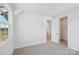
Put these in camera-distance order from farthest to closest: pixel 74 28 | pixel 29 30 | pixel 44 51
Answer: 1. pixel 29 30
2. pixel 74 28
3. pixel 44 51

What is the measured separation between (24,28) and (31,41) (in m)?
0.85

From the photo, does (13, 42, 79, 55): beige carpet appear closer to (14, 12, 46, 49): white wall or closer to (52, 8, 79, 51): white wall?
(52, 8, 79, 51): white wall

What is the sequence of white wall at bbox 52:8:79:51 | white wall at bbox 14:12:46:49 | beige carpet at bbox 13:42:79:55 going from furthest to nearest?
white wall at bbox 14:12:46:49
white wall at bbox 52:8:79:51
beige carpet at bbox 13:42:79:55

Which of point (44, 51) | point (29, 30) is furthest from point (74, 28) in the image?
point (29, 30)

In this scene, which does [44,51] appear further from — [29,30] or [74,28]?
[29,30]

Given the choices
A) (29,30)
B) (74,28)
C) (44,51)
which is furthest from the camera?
(29,30)

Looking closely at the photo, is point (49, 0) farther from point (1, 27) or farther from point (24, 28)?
point (24, 28)

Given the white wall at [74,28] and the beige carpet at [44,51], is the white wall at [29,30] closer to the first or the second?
the beige carpet at [44,51]

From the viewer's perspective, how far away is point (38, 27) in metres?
5.60

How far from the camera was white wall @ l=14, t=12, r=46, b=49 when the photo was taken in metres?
4.58

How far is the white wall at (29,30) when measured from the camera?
15.0 feet

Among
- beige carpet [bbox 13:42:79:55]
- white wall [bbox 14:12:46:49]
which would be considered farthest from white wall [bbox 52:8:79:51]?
white wall [bbox 14:12:46:49]

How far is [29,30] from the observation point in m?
5.16
